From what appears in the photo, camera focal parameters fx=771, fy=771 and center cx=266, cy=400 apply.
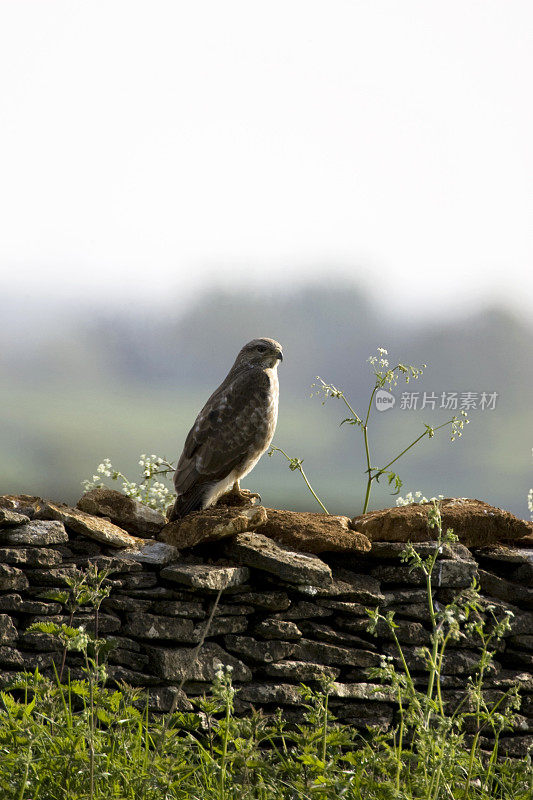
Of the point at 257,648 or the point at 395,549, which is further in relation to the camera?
the point at 395,549

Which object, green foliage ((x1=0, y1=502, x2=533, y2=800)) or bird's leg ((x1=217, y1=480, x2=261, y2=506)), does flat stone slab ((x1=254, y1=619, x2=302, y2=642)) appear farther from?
green foliage ((x1=0, y1=502, x2=533, y2=800))

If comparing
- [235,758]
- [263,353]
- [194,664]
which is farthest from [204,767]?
[263,353]

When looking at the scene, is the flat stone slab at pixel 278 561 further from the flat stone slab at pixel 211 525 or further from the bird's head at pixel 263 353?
the bird's head at pixel 263 353

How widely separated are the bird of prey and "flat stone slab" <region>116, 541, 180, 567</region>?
0.50m

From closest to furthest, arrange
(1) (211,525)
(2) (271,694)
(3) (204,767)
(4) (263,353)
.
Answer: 1. (3) (204,767)
2. (2) (271,694)
3. (1) (211,525)
4. (4) (263,353)

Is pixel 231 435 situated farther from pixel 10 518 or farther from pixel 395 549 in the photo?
pixel 10 518

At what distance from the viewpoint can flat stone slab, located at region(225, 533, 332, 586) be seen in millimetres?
5293

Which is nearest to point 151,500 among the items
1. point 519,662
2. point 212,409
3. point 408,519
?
point 212,409

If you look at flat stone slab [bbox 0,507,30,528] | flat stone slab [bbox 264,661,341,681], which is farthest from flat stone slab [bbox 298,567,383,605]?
flat stone slab [bbox 0,507,30,528]

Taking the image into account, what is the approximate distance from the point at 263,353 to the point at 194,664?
8.36ft

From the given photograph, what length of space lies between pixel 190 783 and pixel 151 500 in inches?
154

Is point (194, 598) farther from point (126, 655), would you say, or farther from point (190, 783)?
point (190, 783)

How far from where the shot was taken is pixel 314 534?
5.68 m

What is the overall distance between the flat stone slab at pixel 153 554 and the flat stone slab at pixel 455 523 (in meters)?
1.47
